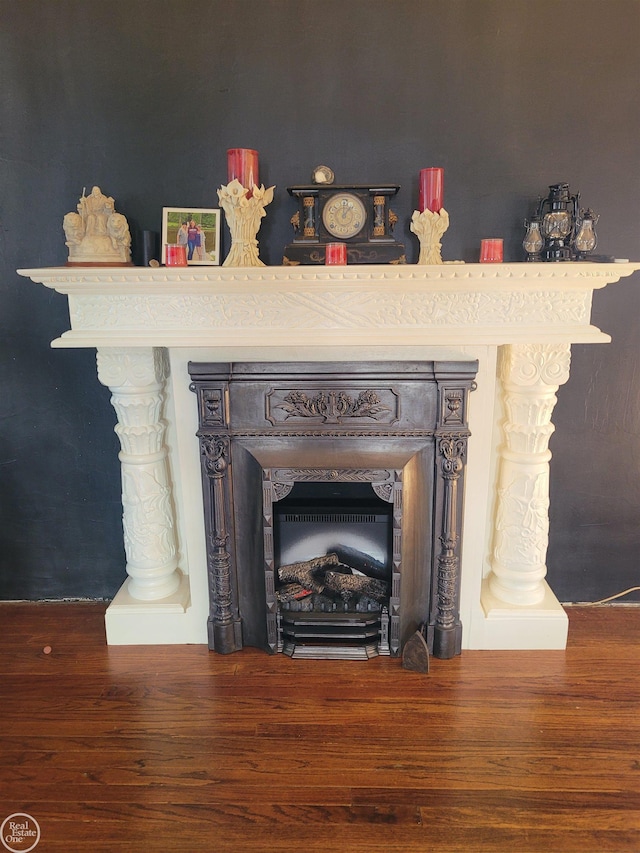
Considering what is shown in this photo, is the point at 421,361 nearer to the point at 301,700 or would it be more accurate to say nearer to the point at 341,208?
the point at 341,208

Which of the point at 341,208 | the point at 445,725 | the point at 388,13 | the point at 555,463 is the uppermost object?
the point at 388,13

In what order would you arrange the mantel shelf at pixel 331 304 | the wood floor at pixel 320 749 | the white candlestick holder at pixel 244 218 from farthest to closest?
the white candlestick holder at pixel 244 218, the mantel shelf at pixel 331 304, the wood floor at pixel 320 749

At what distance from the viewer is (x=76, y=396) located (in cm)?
245

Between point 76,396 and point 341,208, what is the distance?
1225mm

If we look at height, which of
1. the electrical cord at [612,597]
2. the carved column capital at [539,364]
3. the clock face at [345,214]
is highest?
the clock face at [345,214]

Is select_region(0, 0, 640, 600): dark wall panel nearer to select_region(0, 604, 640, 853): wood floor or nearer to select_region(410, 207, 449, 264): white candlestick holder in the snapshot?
select_region(410, 207, 449, 264): white candlestick holder

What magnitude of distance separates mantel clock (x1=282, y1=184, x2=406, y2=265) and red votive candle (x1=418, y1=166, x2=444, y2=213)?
9cm

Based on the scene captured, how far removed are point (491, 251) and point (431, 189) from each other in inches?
11.1

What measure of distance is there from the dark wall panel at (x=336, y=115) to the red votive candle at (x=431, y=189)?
161 millimetres

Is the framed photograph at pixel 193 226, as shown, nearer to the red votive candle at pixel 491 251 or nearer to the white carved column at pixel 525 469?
the red votive candle at pixel 491 251

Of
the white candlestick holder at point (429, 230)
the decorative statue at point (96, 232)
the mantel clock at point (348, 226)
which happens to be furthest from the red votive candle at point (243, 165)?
the white candlestick holder at point (429, 230)

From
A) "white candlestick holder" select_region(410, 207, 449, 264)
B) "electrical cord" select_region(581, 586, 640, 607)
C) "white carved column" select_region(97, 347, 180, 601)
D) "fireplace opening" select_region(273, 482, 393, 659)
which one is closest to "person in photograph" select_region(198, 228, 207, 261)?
"white carved column" select_region(97, 347, 180, 601)

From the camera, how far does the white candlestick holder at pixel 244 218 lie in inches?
79.3

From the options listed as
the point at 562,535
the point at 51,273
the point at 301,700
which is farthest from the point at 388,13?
the point at 301,700
